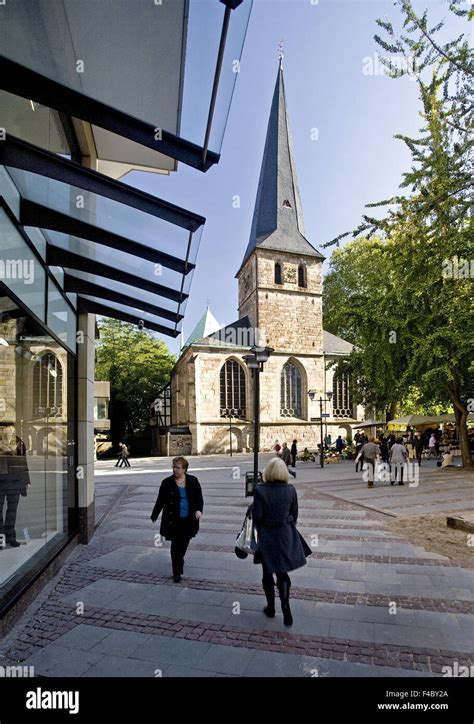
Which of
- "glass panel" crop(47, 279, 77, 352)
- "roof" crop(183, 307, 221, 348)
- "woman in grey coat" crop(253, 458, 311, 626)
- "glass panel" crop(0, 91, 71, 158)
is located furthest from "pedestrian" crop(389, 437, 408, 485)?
"roof" crop(183, 307, 221, 348)

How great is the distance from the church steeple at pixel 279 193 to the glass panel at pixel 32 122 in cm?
3578

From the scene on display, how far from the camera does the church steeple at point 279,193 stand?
41625 mm

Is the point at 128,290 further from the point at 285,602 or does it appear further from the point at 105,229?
the point at 285,602

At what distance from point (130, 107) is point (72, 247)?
259cm

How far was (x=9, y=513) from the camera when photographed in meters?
5.04

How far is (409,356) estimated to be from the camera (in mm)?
16703

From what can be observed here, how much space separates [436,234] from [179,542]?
10.9m

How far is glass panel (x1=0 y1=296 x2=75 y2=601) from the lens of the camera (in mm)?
4848

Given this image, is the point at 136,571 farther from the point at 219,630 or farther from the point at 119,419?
the point at 119,419

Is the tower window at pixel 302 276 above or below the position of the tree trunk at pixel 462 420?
above

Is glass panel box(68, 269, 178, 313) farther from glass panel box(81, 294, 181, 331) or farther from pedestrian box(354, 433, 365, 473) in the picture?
pedestrian box(354, 433, 365, 473)

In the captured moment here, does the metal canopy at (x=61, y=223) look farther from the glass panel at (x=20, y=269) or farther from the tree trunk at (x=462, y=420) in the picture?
the tree trunk at (x=462, y=420)

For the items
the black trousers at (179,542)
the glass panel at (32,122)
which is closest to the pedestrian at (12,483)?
the black trousers at (179,542)
